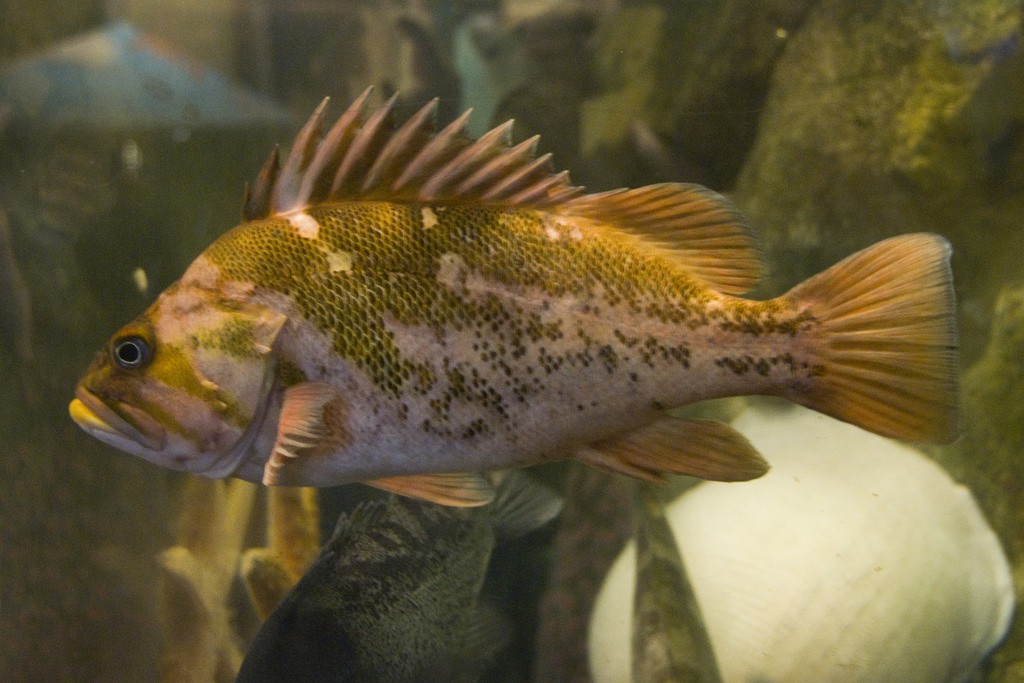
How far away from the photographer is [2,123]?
78.0 inches

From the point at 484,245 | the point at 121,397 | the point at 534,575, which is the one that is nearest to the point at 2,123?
the point at 121,397

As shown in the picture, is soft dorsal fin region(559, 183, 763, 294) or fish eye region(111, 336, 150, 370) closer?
fish eye region(111, 336, 150, 370)

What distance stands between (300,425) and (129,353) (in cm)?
25

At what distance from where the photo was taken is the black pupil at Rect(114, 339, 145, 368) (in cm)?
92

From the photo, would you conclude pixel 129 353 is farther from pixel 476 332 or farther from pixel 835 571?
pixel 835 571

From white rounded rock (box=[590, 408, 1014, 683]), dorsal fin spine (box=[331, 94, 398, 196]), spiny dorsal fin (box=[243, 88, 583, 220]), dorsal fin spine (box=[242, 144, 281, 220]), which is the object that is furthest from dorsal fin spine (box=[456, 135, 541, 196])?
white rounded rock (box=[590, 408, 1014, 683])

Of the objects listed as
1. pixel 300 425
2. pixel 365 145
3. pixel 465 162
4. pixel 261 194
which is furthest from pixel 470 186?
pixel 300 425

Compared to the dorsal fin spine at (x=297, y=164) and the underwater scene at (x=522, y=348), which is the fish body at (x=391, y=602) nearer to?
the underwater scene at (x=522, y=348)

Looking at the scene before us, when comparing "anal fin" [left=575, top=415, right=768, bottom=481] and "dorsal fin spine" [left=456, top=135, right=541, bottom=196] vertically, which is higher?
"dorsal fin spine" [left=456, top=135, right=541, bottom=196]

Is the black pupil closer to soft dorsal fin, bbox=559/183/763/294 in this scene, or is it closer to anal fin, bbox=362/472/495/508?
anal fin, bbox=362/472/495/508

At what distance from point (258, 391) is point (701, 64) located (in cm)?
237

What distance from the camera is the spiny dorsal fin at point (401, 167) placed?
3.34ft

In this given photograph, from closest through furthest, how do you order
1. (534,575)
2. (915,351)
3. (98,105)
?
1. (915,351)
2. (534,575)
3. (98,105)

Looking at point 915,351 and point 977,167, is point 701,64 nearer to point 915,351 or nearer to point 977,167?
point 977,167
